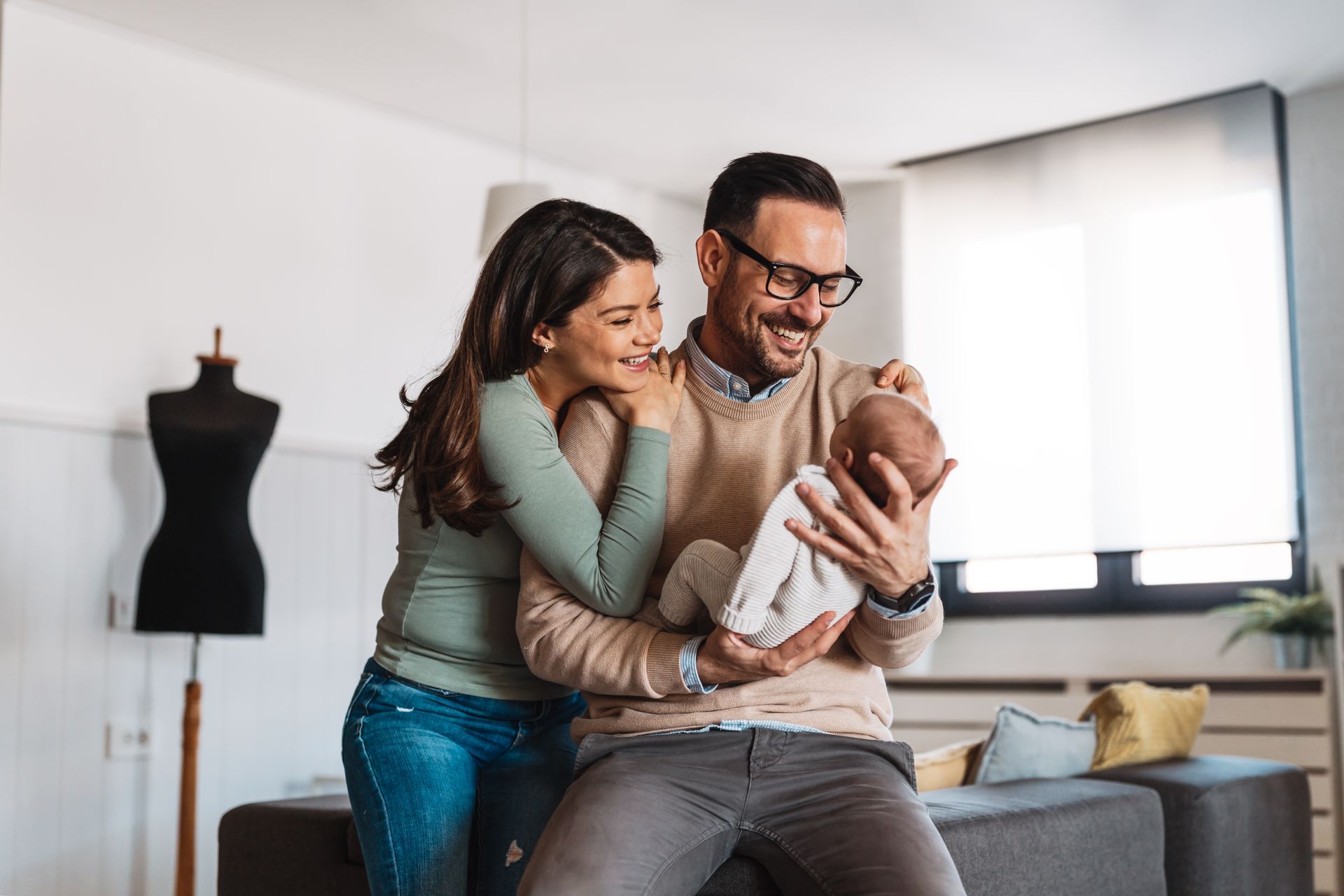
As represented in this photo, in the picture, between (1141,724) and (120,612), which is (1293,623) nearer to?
(1141,724)

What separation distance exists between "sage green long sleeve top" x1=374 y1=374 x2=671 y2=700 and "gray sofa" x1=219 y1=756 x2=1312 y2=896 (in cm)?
40

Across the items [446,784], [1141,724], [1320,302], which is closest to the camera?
[446,784]

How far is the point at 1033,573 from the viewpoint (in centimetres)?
534

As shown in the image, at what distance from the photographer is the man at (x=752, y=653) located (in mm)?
1500

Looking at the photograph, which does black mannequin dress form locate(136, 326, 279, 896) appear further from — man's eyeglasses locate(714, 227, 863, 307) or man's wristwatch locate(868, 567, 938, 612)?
man's wristwatch locate(868, 567, 938, 612)

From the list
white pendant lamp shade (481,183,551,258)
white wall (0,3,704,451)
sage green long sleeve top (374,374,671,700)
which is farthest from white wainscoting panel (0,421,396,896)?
sage green long sleeve top (374,374,671,700)

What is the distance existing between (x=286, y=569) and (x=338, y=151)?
4.88 ft

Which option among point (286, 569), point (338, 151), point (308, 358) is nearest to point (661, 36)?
point (338, 151)

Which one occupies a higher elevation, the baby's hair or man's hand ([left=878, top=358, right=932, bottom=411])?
man's hand ([left=878, top=358, right=932, bottom=411])

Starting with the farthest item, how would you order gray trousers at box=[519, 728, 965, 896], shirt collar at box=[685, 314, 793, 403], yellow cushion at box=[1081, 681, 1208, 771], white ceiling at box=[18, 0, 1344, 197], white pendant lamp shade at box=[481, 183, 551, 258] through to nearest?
white ceiling at box=[18, 0, 1344, 197], white pendant lamp shade at box=[481, 183, 551, 258], yellow cushion at box=[1081, 681, 1208, 771], shirt collar at box=[685, 314, 793, 403], gray trousers at box=[519, 728, 965, 896]

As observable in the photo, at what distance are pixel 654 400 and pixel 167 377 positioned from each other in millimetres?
2715

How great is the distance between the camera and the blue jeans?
5.52 feet

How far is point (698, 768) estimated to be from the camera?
159cm

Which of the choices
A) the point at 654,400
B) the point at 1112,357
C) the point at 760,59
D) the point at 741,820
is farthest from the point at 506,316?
the point at 1112,357
